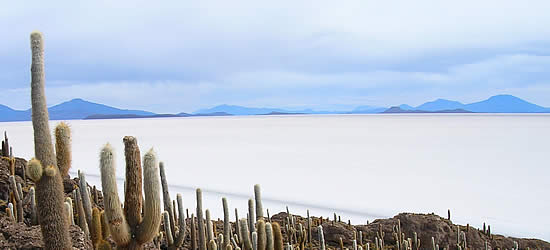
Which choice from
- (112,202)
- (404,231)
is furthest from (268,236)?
(404,231)

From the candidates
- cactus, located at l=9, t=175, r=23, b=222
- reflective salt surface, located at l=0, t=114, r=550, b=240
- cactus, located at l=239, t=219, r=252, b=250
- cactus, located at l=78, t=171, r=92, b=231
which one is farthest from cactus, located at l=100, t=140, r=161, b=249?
reflective salt surface, located at l=0, t=114, r=550, b=240

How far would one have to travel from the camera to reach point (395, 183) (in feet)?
63.9

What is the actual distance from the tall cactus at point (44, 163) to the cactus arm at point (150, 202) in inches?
19.0

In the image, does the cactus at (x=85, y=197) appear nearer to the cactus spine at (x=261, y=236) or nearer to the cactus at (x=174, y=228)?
the cactus at (x=174, y=228)

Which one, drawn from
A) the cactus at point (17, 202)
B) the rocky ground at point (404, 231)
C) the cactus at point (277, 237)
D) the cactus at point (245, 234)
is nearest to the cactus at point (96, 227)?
the cactus at point (245, 234)

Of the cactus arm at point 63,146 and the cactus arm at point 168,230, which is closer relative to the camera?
the cactus arm at point 63,146

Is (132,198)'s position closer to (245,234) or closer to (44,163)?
(44,163)

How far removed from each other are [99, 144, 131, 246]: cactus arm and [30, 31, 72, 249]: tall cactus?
0.28 metres

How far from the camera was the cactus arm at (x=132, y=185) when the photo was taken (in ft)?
10.2

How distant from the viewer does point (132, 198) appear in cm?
311

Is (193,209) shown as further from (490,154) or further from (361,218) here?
A: (490,154)

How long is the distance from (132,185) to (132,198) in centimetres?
8

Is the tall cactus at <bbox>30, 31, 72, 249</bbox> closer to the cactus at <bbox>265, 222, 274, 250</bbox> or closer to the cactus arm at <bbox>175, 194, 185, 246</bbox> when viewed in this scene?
the cactus at <bbox>265, 222, 274, 250</bbox>

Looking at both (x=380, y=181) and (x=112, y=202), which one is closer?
(x=112, y=202)
